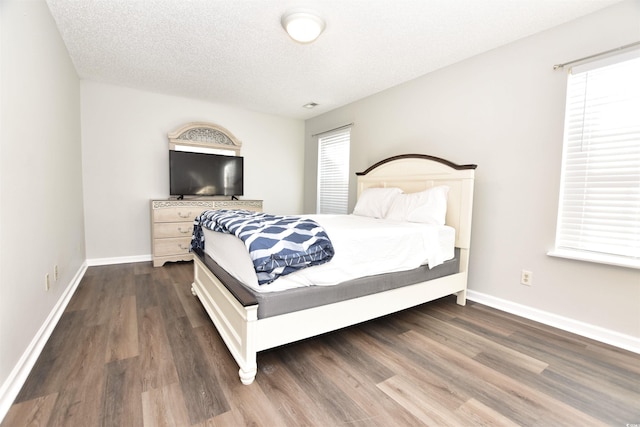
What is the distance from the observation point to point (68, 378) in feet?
4.96

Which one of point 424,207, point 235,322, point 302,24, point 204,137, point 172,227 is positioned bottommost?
point 235,322

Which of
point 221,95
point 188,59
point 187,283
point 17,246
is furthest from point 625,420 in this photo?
point 221,95

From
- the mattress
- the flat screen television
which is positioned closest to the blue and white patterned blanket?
the mattress

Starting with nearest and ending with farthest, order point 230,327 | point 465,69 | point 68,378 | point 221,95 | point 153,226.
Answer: point 68,378
point 230,327
point 465,69
point 153,226
point 221,95

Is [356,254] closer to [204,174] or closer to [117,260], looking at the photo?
[204,174]

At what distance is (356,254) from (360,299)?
0.31 m

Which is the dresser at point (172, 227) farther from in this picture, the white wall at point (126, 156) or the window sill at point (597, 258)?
the window sill at point (597, 258)

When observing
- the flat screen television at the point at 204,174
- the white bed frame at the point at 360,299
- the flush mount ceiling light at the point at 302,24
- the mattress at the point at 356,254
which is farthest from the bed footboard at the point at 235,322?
the flat screen television at the point at 204,174

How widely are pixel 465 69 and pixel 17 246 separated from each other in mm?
3654

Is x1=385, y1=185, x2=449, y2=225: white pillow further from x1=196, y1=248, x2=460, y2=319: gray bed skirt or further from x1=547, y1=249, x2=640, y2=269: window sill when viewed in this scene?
x1=547, y1=249, x2=640, y2=269: window sill

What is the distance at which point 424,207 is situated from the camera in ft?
8.86

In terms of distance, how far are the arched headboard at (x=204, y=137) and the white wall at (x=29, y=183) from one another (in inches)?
56.8

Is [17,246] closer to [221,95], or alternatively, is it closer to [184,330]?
[184,330]

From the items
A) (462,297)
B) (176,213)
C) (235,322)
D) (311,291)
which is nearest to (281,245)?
(311,291)
